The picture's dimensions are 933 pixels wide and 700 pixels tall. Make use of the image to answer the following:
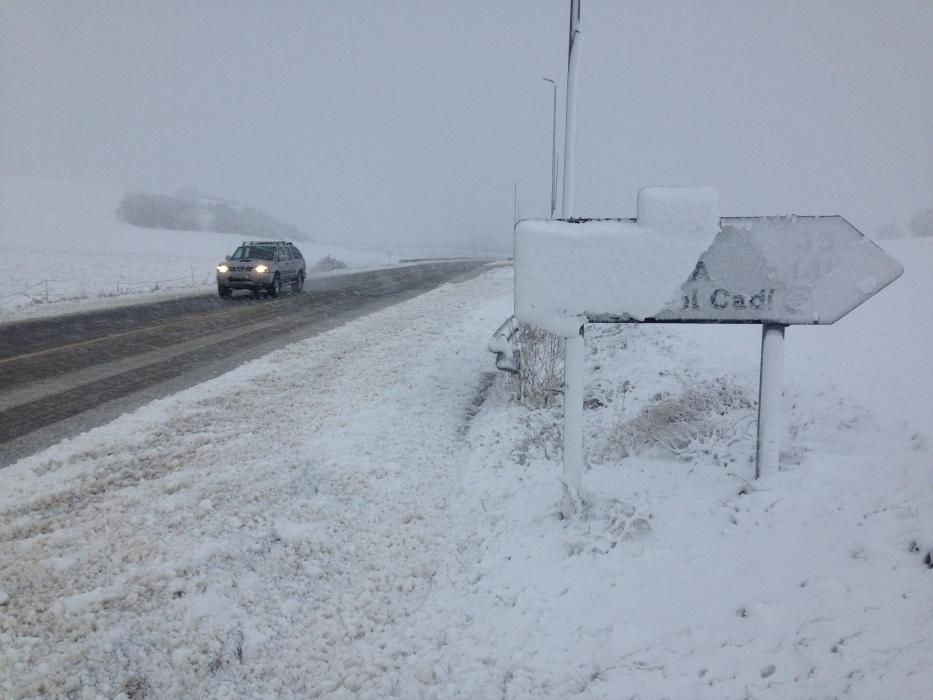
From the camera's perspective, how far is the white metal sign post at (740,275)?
381cm

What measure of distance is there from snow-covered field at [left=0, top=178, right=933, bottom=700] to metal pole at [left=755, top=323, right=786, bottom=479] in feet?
0.43

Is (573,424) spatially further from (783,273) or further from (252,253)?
(252,253)

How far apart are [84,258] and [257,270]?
21080mm

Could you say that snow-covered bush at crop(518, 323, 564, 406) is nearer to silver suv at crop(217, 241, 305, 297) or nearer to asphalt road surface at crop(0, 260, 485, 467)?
asphalt road surface at crop(0, 260, 485, 467)

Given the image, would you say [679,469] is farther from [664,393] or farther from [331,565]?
[331,565]

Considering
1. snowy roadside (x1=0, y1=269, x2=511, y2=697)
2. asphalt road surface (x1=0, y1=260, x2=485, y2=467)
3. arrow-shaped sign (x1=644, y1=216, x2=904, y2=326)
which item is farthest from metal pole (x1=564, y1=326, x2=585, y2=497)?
asphalt road surface (x1=0, y1=260, x2=485, y2=467)

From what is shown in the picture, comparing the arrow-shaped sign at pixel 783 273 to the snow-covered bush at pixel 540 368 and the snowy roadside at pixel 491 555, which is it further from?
the snow-covered bush at pixel 540 368

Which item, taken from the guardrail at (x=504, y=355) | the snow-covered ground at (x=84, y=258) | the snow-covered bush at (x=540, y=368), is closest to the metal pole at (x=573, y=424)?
the snow-covered bush at (x=540, y=368)

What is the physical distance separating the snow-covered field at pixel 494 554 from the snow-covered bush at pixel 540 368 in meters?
0.91

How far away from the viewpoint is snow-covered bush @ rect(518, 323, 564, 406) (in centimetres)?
765

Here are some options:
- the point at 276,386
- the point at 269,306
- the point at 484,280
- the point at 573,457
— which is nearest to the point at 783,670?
the point at 573,457

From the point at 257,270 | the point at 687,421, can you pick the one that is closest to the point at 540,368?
the point at 687,421

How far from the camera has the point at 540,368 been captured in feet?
27.3

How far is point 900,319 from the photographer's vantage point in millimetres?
8758
